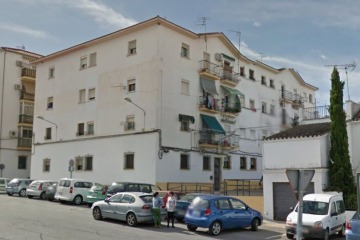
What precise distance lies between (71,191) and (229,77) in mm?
18798

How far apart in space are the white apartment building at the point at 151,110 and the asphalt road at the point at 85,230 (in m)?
13.0

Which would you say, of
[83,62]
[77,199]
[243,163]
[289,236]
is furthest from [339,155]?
[83,62]

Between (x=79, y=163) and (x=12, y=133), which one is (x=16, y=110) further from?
(x=79, y=163)

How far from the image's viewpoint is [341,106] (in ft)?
70.7

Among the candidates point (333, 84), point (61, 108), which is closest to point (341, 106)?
point (333, 84)

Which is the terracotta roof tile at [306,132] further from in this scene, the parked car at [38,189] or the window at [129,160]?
the parked car at [38,189]

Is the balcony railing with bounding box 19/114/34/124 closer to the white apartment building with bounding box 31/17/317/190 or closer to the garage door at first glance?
the white apartment building with bounding box 31/17/317/190

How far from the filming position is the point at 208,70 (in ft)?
121

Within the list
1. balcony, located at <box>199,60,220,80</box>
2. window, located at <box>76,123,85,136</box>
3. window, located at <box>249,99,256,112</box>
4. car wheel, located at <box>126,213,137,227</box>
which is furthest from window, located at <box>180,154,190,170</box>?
car wheel, located at <box>126,213,137,227</box>

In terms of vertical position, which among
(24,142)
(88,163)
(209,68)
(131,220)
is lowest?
(131,220)

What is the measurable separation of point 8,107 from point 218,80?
24.5 meters

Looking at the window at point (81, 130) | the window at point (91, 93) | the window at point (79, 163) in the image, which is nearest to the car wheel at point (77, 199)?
the window at point (79, 163)

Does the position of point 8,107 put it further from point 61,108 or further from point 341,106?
point 341,106

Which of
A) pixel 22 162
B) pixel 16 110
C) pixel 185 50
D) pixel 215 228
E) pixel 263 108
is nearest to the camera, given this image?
pixel 215 228
